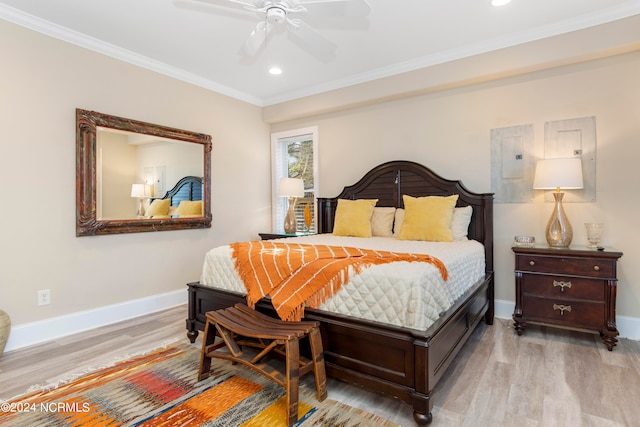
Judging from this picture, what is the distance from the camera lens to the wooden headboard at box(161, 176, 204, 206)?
12.7 ft

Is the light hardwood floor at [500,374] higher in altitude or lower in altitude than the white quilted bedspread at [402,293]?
lower

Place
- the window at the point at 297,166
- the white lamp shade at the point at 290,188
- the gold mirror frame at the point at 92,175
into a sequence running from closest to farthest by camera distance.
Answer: the gold mirror frame at the point at 92,175
the white lamp shade at the point at 290,188
the window at the point at 297,166

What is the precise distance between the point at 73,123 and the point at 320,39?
2336 mm

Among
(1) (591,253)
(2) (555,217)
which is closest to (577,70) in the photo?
(2) (555,217)

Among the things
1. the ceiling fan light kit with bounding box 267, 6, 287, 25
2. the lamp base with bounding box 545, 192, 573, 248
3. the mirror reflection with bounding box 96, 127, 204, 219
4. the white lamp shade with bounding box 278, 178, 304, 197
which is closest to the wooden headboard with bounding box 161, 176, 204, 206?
the mirror reflection with bounding box 96, 127, 204, 219

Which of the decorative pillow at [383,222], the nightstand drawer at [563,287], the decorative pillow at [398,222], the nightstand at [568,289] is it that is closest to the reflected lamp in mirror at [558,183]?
the nightstand at [568,289]

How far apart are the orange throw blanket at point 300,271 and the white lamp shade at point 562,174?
5.01 ft

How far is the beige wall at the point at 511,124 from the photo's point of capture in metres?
2.92

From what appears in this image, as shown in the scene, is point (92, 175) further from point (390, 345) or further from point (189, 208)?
point (390, 345)

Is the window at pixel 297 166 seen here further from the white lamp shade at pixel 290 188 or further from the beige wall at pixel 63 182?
the beige wall at pixel 63 182

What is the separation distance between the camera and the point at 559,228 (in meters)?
2.97

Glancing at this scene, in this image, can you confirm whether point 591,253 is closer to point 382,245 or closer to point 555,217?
point 555,217

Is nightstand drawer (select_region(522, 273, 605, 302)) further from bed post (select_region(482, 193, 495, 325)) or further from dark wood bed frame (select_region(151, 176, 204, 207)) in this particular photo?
dark wood bed frame (select_region(151, 176, 204, 207))

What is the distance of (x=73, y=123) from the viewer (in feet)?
10.0
